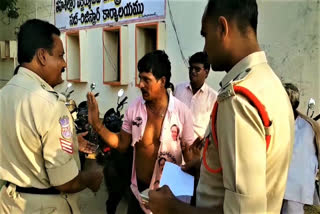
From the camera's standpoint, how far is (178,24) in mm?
7000

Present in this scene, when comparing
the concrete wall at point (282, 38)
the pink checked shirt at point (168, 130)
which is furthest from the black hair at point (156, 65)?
the concrete wall at point (282, 38)

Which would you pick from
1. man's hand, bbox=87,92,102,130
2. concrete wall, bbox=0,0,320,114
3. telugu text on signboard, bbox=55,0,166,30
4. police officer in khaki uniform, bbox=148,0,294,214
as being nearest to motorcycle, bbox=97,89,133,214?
man's hand, bbox=87,92,102,130

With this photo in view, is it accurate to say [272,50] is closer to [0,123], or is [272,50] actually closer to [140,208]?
[140,208]

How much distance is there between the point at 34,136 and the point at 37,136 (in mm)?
14

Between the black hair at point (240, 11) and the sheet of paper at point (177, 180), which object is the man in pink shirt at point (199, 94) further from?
the black hair at point (240, 11)

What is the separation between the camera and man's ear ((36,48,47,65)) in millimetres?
1828

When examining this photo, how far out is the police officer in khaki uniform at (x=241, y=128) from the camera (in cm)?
103

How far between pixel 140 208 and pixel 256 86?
6.06 feet

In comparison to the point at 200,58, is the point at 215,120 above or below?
below

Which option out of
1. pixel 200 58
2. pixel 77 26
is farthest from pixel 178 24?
pixel 77 26

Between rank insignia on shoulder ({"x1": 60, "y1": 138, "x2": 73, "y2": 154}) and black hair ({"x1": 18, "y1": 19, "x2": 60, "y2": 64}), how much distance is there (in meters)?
0.49

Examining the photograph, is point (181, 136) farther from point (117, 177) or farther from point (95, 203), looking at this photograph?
point (95, 203)

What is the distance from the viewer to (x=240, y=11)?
117 centimetres

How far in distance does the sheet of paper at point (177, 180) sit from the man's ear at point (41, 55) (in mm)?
919
